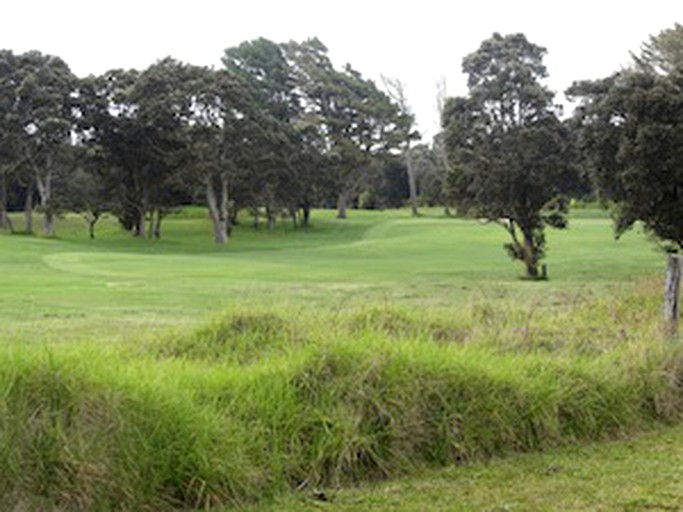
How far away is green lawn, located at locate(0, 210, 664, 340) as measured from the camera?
619 inches

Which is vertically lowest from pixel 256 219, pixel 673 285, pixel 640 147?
pixel 256 219

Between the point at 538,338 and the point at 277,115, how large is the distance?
71957 mm

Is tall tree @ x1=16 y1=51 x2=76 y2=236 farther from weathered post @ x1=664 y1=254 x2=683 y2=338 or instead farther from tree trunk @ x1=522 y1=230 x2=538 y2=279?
weathered post @ x1=664 y1=254 x2=683 y2=338

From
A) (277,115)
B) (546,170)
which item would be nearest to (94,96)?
(277,115)

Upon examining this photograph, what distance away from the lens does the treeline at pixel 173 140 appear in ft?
183

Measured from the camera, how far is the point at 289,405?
633 centimetres

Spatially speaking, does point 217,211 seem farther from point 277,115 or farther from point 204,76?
point 277,115

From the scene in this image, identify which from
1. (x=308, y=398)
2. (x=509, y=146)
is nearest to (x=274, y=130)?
(x=509, y=146)

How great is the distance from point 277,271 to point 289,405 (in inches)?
983

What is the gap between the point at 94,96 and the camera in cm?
5959

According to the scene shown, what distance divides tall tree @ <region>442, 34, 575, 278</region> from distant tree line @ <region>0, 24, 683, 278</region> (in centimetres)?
6

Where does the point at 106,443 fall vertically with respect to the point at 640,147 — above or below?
below

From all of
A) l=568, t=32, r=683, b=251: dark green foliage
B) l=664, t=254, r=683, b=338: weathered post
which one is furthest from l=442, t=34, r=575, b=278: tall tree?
l=664, t=254, r=683, b=338: weathered post

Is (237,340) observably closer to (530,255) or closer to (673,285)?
(673,285)
